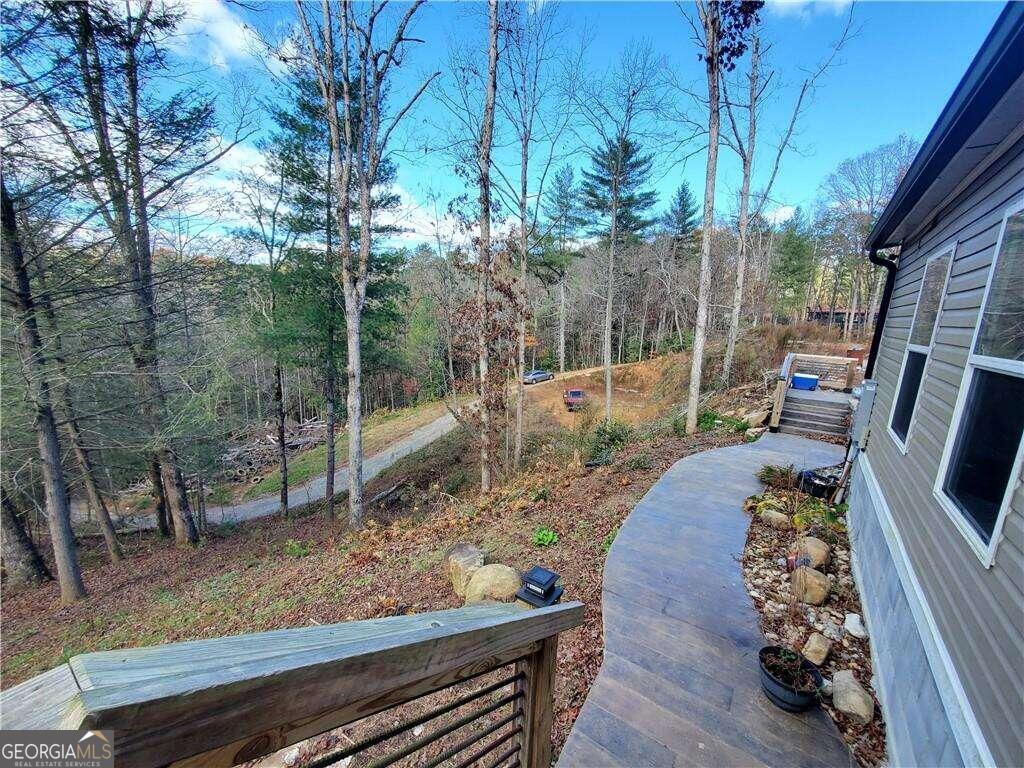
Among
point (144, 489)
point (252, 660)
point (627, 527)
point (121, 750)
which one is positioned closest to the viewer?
point (121, 750)

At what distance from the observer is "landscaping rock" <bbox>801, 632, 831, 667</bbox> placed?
2.91 meters

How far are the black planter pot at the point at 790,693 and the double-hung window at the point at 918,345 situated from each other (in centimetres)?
188

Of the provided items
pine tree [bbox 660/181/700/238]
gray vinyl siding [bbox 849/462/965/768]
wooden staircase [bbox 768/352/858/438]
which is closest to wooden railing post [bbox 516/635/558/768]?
gray vinyl siding [bbox 849/462/965/768]

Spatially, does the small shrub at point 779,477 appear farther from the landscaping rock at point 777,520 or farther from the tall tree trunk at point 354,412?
the tall tree trunk at point 354,412

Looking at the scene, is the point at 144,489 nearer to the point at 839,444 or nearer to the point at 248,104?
the point at 248,104

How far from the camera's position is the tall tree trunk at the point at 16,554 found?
6996mm

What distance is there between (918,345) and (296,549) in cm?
963

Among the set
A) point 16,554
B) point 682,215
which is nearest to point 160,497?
point 16,554

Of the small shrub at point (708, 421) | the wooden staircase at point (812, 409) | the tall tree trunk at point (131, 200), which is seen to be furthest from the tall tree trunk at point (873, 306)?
the tall tree trunk at point (131, 200)

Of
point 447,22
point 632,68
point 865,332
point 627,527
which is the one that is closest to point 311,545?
point 627,527

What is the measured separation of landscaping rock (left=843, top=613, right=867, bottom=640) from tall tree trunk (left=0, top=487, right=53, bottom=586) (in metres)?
12.1

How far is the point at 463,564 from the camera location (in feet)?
14.3

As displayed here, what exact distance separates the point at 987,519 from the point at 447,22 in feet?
33.4

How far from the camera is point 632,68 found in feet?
32.6
